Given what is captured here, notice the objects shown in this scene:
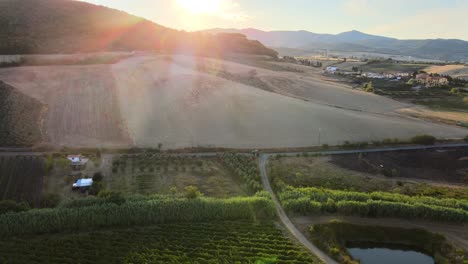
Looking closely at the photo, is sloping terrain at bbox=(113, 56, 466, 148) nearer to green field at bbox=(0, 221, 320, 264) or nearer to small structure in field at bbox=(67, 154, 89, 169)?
small structure in field at bbox=(67, 154, 89, 169)

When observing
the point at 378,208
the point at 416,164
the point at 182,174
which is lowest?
the point at 378,208

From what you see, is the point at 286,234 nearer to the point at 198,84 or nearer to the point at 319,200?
the point at 319,200

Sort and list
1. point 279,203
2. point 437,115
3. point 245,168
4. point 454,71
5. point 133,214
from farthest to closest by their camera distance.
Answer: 1. point 454,71
2. point 437,115
3. point 245,168
4. point 279,203
5. point 133,214

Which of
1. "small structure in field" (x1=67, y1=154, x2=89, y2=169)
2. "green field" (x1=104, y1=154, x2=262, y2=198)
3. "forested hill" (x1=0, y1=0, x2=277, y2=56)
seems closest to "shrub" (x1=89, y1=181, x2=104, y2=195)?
"green field" (x1=104, y1=154, x2=262, y2=198)

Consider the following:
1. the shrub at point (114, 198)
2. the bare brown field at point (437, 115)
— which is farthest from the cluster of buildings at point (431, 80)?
the shrub at point (114, 198)

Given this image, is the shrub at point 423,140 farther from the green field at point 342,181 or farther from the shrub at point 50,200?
the shrub at point 50,200

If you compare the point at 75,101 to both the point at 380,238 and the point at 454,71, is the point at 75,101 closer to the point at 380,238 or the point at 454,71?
the point at 380,238

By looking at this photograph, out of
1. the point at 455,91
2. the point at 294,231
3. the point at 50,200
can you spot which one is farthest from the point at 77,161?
the point at 455,91
